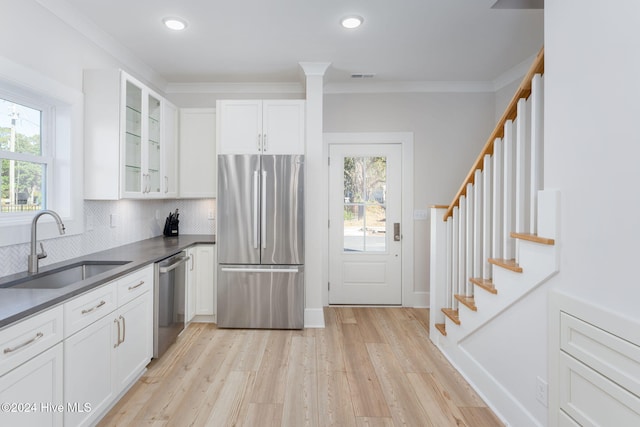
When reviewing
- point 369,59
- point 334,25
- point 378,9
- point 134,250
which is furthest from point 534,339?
point 134,250

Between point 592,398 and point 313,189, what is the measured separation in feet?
8.68

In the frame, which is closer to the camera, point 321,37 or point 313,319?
point 321,37

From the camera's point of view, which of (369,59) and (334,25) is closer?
(334,25)

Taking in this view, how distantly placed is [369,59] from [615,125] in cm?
248

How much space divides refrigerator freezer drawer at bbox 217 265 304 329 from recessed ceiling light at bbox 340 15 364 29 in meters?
2.17

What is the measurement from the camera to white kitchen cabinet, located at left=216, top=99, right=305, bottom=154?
11.5 feet

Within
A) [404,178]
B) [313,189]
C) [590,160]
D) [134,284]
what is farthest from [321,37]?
[134,284]

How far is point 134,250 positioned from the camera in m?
2.98

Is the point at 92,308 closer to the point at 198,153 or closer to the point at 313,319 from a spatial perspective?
the point at 313,319

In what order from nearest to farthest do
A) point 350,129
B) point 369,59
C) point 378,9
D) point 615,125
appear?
point 615,125
point 378,9
point 369,59
point 350,129

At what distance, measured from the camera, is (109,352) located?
2025 mm

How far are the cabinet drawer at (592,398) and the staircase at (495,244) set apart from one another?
1.30ft

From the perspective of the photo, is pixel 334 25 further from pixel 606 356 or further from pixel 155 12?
pixel 606 356

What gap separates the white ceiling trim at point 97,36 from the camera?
94.0 inches
